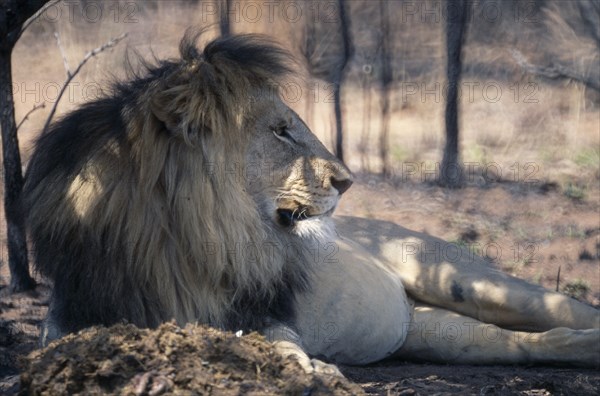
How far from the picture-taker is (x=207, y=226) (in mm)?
3594

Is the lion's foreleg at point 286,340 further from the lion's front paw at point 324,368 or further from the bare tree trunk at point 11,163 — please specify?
the bare tree trunk at point 11,163

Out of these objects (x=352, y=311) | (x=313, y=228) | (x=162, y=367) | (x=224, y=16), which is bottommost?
(x=352, y=311)

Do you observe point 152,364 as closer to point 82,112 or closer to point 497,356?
point 82,112

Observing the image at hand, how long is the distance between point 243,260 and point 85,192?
669mm

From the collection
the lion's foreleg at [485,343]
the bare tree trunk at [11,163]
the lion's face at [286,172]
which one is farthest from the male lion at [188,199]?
the bare tree trunk at [11,163]

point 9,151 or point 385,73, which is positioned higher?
point 385,73

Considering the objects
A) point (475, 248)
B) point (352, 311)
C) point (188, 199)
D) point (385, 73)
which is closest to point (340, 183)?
point (188, 199)

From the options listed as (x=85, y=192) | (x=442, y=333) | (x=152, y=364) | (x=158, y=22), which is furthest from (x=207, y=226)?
(x=158, y=22)

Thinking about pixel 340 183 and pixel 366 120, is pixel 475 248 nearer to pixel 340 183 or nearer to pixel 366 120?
pixel 366 120

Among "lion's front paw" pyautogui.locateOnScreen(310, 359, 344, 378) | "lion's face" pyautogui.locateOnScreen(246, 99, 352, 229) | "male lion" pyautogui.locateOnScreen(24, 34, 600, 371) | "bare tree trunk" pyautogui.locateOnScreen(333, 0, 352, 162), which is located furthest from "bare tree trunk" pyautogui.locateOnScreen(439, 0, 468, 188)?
"lion's front paw" pyautogui.locateOnScreen(310, 359, 344, 378)

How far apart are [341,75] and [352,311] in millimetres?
3965

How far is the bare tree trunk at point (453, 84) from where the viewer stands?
7.95 metres

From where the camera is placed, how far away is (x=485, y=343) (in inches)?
192

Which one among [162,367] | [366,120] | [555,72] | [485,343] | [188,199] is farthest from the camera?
[366,120]
